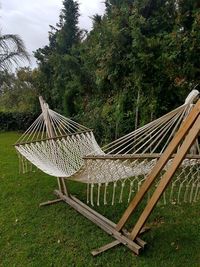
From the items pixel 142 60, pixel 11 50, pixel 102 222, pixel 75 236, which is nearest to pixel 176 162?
pixel 102 222

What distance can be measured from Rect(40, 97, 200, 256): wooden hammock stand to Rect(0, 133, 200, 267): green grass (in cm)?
6

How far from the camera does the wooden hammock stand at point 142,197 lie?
182cm

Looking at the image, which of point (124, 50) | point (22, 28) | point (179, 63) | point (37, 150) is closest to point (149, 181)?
point (37, 150)

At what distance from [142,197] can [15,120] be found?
8.82 metres

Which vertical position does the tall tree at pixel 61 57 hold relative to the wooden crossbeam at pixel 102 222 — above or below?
above

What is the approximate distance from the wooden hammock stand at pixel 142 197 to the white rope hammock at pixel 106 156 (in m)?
0.10

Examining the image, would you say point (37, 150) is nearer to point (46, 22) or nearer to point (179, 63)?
point (179, 63)

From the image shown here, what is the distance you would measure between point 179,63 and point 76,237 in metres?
2.79

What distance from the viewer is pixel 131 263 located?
6.98 ft

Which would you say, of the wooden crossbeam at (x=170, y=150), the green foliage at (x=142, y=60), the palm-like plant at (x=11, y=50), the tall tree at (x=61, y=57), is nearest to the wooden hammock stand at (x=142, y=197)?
the wooden crossbeam at (x=170, y=150)

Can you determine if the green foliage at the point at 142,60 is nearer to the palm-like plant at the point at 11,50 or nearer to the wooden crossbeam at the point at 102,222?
the wooden crossbeam at the point at 102,222

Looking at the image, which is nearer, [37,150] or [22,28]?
[37,150]

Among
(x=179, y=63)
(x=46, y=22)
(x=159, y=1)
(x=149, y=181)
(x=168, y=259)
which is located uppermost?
(x=46, y=22)

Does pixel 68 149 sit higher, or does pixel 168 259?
pixel 68 149
